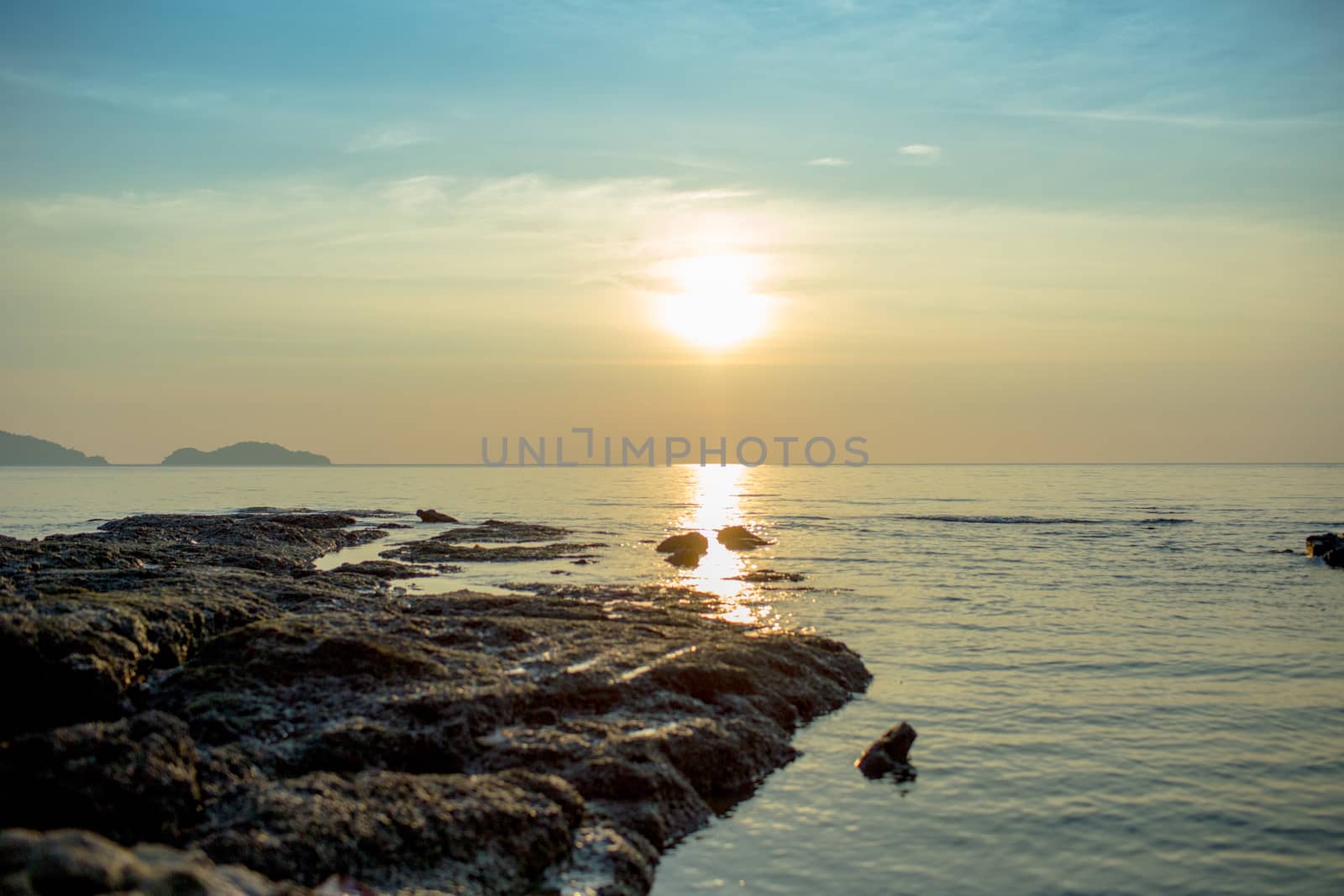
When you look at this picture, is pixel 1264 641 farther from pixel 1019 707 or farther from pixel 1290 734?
pixel 1019 707

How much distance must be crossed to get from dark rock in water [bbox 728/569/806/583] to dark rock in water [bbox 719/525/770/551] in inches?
604

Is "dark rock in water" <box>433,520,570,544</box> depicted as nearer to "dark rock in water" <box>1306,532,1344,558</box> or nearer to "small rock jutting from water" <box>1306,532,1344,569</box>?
"small rock jutting from water" <box>1306,532,1344,569</box>

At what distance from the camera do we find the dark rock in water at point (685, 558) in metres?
47.1

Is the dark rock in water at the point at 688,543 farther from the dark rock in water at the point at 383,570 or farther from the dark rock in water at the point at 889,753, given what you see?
the dark rock in water at the point at 889,753

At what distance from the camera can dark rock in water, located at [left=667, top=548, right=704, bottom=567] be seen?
4709 centimetres

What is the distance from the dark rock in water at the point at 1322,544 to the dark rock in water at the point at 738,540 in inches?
1172

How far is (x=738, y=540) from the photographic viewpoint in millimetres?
58312

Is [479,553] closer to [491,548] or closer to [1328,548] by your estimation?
[491,548]

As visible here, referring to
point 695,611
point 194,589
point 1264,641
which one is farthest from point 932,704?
point 194,589

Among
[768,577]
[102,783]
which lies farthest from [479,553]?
[102,783]

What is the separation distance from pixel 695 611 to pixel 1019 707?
37.1 feet

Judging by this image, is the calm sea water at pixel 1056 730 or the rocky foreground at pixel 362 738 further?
the calm sea water at pixel 1056 730

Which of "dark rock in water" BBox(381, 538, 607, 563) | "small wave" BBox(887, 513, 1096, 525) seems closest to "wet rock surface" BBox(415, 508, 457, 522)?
"dark rock in water" BBox(381, 538, 607, 563)

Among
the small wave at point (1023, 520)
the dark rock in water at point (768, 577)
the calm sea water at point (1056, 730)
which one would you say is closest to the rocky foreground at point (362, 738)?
the calm sea water at point (1056, 730)
